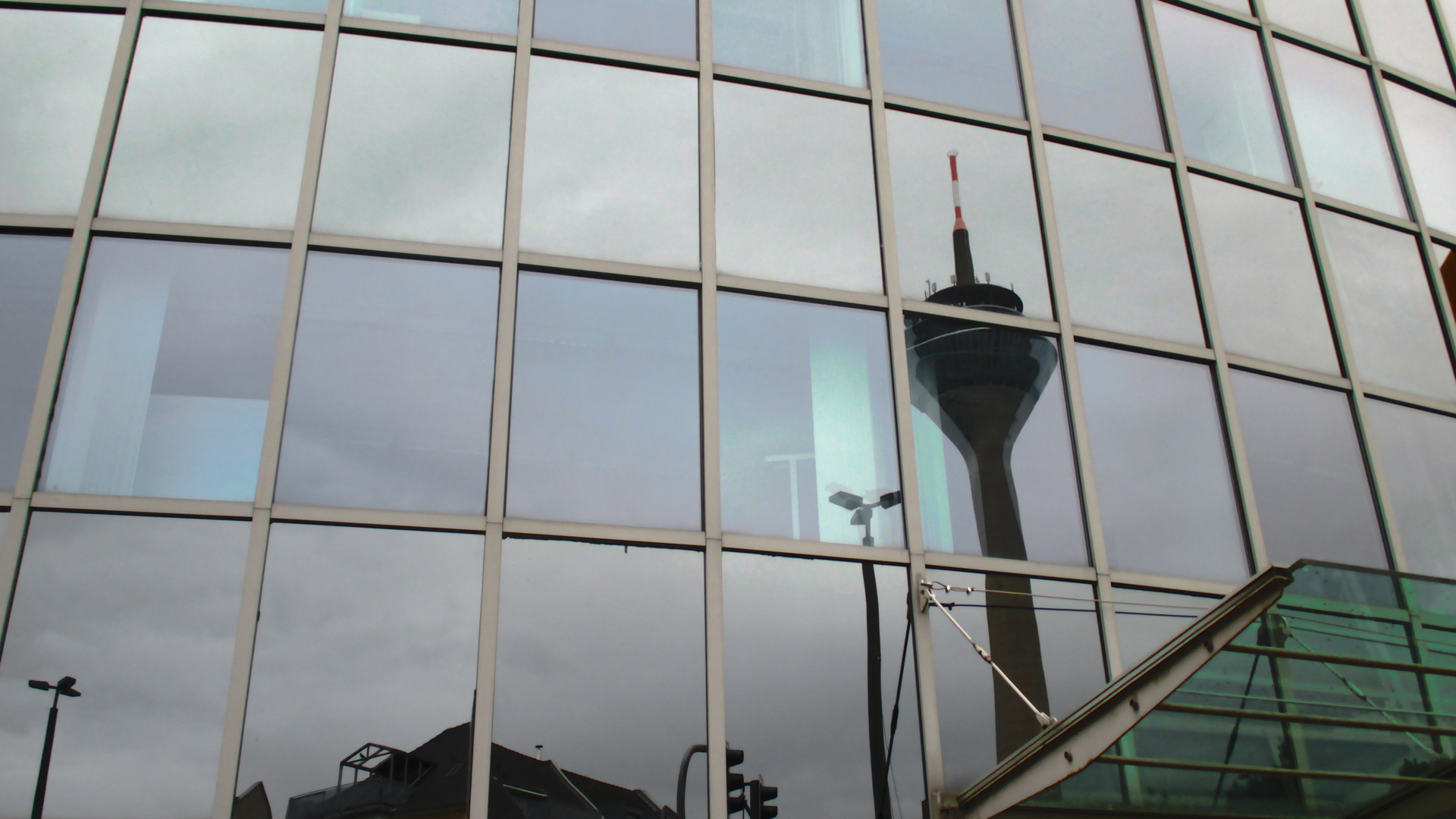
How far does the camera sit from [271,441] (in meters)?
9.09

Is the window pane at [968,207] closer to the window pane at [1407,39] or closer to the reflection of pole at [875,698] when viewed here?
the reflection of pole at [875,698]

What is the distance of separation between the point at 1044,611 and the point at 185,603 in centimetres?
688

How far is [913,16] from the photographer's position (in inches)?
497

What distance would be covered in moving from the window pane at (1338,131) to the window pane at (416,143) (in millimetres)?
9500

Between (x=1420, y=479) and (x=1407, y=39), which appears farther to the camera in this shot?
(x=1407, y=39)

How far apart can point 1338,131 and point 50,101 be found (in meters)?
14.0

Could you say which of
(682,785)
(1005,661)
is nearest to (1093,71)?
(1005,661)

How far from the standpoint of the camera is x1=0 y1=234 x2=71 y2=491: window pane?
891 centimetres

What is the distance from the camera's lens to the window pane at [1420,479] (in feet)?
40.1

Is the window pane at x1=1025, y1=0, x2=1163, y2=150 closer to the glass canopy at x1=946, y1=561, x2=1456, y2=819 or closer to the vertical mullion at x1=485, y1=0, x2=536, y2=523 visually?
the vertical mullion at x1=485, y1=0, x2=536, y2=523

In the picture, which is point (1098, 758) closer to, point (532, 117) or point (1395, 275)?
point (532, 117)

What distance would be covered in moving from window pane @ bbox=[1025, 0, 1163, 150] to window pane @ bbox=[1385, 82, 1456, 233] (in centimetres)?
410

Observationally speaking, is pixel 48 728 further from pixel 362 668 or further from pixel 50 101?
pixel 50 101

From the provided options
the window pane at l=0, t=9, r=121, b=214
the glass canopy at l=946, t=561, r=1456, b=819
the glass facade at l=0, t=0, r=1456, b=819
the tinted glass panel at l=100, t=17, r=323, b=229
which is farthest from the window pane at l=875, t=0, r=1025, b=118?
the window pane at l=0, t=9, r=121, b=214
